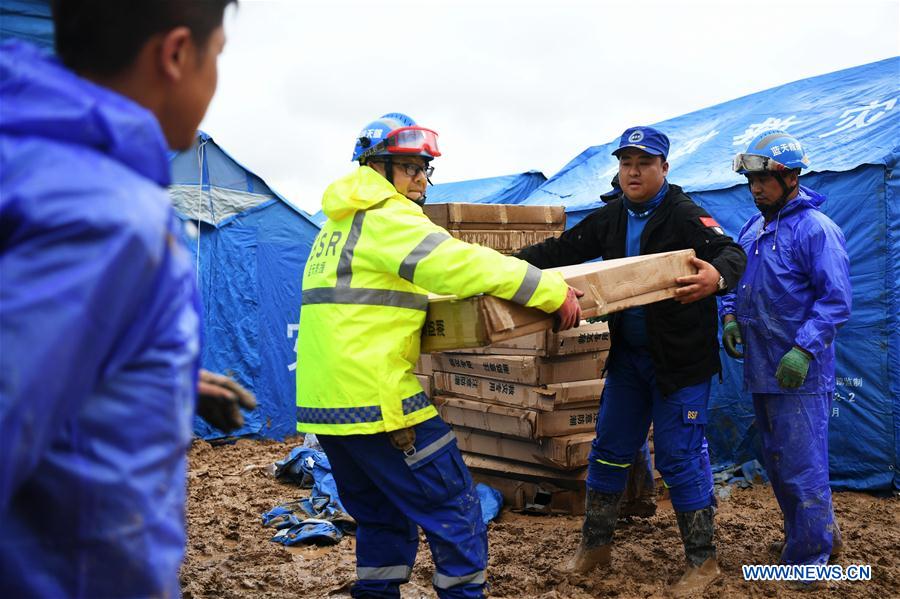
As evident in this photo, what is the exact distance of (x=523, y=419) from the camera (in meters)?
6.00

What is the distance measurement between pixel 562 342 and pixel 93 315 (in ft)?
16.6

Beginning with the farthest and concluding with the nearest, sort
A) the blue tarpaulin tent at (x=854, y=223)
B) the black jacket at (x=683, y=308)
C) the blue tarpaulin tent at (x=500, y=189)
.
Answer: the blue tarpaulin tent at (x=500, y=189)
the blue tarpaulin tent at (x=854, y=223)
the black jacket at (x=683, y=308)

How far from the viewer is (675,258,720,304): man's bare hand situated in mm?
4027

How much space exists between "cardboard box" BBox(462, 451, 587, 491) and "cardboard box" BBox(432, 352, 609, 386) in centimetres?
74

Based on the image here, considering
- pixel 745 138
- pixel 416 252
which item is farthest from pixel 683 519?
pixel 745 138

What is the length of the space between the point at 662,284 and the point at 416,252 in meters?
1.40

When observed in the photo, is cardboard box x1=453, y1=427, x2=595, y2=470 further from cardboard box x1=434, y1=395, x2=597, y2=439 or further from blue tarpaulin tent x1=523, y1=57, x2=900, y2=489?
blue tarpaulin tent x1=523, y1=57, x2=900, y2=489

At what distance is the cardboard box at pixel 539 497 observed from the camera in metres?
6.21

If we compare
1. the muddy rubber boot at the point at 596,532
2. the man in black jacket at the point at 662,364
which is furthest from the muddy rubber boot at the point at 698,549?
the muddy rubber boot at the point at 596,532

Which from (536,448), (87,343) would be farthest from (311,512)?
(87,343)

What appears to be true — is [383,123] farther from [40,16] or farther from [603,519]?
[603,519]

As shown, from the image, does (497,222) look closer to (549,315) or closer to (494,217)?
(494,217)

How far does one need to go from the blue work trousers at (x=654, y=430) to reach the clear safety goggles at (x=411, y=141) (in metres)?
1.73

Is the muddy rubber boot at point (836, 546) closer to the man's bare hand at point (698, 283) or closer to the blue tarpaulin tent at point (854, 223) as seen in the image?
the man's bare hand at point (698, 283)
